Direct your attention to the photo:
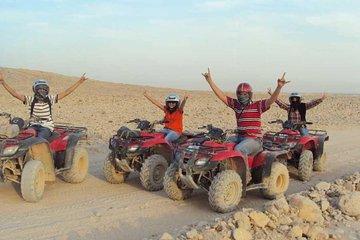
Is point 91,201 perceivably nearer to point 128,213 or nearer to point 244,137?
point 128,213

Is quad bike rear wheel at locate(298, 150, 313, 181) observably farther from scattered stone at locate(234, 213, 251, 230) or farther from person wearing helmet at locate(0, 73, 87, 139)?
person wearing helmet at locate(0, 73, 87, 139)

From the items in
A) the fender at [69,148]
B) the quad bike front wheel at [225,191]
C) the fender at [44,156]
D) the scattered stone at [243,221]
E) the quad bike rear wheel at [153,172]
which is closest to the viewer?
the scattered stone at [243,221]

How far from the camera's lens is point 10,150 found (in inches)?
327

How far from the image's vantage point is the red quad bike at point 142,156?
9266 mm

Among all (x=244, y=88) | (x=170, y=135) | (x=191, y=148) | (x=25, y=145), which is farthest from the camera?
(x=170, y=135)

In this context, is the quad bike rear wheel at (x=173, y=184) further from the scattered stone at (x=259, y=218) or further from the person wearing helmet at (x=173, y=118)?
the scattered stone at (x=259, y=218)

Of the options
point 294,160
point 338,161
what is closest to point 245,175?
point 294,160

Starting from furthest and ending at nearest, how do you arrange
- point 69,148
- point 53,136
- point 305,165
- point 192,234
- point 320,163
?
1. point 320,163
2. point 305,165
3. point 69,148
4. point 53,136
5. point 192,234

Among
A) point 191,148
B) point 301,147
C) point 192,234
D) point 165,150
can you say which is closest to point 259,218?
point 192,234

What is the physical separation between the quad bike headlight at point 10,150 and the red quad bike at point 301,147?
184 inches

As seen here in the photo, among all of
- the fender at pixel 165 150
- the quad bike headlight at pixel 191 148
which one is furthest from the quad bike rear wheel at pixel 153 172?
the quad bike headlight at pixel 191 148

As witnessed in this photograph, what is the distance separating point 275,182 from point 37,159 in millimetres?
4100

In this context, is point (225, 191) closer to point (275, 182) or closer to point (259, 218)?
point (275, 182)

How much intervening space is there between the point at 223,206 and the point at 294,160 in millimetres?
3646
